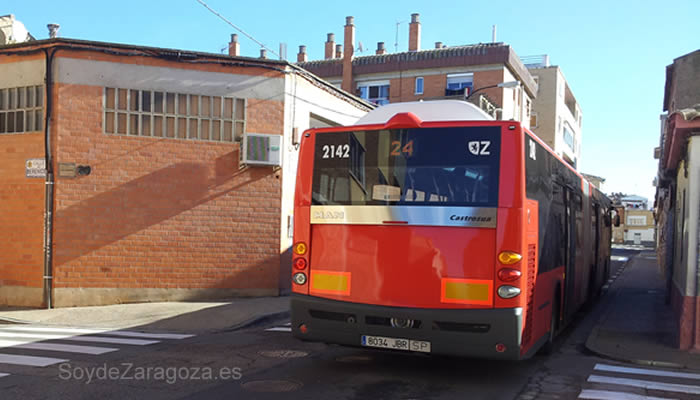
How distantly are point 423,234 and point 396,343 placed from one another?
1233mm

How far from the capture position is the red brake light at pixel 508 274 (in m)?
6.50

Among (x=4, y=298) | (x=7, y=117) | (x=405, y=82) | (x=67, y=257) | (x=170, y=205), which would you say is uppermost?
(x=405, y=82)

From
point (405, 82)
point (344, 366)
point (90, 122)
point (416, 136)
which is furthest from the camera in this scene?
point (405, 82)

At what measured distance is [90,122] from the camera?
14398mm

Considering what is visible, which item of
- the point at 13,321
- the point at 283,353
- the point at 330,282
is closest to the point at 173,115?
the point at 13,321

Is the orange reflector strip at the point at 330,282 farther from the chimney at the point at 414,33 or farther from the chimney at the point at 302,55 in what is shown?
the chimney at the point at 302,55

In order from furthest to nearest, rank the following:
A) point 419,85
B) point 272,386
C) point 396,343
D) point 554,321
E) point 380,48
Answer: point 380,48 → point 419,85 → point 554,321 → point 396,343 → point 272,386

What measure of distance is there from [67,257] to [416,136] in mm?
10240

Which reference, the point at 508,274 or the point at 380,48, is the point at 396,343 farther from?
the point at 380,48

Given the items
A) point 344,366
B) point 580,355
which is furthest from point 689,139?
point 344,366

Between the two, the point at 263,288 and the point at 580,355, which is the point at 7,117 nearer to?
the point at 263,288

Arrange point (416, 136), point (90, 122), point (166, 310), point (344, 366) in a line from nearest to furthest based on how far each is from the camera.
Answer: point (416, 136), point (344, 366), point (166, 310), point (90, 122)

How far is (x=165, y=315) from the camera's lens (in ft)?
42.0

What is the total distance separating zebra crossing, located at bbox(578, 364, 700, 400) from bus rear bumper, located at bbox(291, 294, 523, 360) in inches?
46.3
